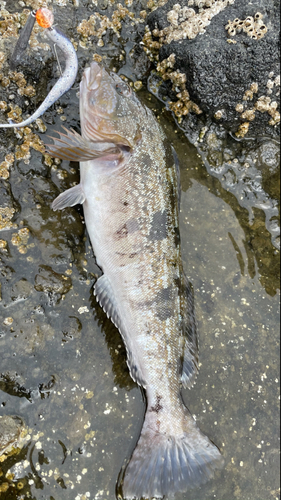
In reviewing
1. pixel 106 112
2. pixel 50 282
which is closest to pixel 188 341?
pixel 50 282

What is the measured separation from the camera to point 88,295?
331 centimetres

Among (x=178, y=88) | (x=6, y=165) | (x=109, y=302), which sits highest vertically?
(x=178, y=88)

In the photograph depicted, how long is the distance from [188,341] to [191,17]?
3.13 m

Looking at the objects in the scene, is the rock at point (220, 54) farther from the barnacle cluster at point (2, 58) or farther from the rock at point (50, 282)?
the rock at point (50, 282)

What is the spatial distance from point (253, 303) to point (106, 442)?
1924mm

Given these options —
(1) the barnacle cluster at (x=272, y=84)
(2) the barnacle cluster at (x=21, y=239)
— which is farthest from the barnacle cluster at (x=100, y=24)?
(2) the barnacle cluster at (x=21, y=239)

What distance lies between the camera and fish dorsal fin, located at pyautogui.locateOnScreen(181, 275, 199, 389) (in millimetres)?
3148

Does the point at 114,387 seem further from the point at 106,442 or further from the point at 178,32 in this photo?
the point at 178,32

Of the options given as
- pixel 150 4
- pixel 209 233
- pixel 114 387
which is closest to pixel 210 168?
pixel 209 233

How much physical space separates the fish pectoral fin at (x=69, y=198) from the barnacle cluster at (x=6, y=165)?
481mm

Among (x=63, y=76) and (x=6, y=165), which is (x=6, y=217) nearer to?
(x=6, y=165)

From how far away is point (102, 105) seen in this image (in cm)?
299

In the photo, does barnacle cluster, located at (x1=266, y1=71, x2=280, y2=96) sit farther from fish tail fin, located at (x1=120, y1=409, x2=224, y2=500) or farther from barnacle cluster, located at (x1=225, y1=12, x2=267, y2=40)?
fish tail fin, located at (x1=120, y1=409, x2=224, y2=500)

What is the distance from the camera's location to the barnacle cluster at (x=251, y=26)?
356cm
